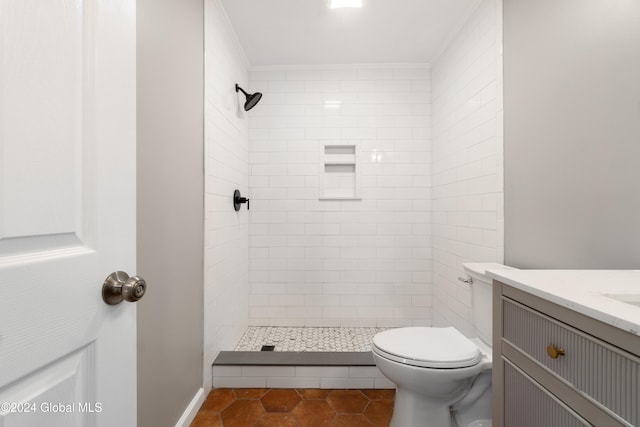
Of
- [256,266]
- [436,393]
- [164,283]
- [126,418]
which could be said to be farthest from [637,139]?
[256,266]

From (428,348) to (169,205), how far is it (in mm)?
1345

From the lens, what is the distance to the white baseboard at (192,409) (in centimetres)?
137

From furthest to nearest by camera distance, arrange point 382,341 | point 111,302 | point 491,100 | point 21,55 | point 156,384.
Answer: point 491,100 < point 382,341 < point 156,384 < point 111,302 < point 21,55

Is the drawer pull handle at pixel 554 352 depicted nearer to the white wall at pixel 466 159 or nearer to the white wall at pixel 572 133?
the white wall at pixel 572 133

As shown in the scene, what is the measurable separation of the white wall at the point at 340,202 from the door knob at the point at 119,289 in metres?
1.94

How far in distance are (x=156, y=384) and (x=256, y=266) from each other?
1382 millimetres

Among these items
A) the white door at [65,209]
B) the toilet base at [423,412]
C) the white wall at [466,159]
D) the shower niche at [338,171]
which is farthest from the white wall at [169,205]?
the white wall at [466,159]

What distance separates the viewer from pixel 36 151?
0.44 metres

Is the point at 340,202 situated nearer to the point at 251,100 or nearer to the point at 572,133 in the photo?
the point at 251,100

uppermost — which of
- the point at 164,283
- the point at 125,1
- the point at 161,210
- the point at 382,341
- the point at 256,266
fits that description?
the point at 125,1

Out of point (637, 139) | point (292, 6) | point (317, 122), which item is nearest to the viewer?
point (637, 139)

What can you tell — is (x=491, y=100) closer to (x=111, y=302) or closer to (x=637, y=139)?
(x=637, y=139)

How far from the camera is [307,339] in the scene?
225 cm

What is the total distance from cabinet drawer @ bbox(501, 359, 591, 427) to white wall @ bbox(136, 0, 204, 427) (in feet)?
4.10
